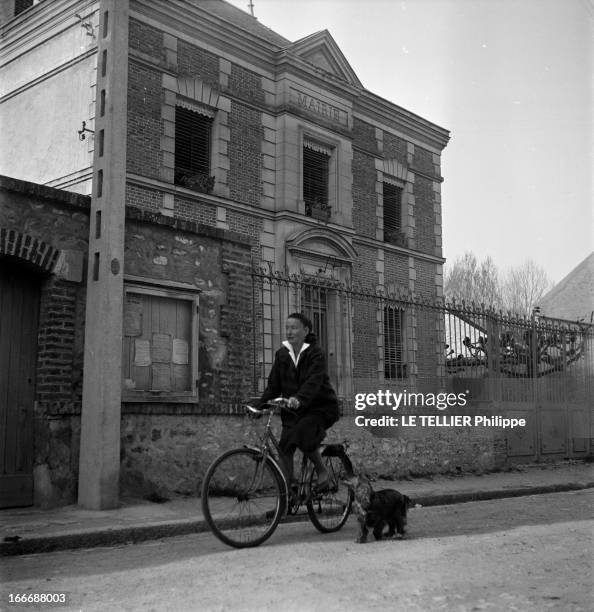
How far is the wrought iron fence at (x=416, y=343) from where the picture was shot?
1038cm

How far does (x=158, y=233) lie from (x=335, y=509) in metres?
3.94

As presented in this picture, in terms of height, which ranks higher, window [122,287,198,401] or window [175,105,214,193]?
window [175,105,214,193]

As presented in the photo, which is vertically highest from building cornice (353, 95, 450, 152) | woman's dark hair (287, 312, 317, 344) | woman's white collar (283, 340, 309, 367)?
building cornice (353, 95, 450, 152)

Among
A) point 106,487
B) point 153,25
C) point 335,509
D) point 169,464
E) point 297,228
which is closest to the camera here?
point 335,509

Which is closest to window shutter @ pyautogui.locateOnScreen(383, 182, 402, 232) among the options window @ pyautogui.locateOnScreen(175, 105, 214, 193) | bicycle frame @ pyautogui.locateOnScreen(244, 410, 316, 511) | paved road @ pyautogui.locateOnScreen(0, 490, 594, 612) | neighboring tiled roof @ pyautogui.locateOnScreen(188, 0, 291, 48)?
neighboring tiled roof @ pyautogui.locateOnScreen(188, 0, 291, 48)

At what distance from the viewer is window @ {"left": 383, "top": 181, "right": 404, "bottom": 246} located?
70.4 feet

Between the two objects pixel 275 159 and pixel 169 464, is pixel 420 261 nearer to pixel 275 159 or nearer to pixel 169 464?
pixel 275 159

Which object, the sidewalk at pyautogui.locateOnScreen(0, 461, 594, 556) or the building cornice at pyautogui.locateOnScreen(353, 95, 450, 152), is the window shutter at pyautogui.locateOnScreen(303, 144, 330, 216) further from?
the sidewalk at pyautogui.locateOnScreen(0, 461, 594, 556)

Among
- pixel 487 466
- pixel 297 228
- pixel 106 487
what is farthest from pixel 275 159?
pixel 106 487

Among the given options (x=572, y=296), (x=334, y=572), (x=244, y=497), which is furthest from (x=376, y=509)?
(x=572, y=296)

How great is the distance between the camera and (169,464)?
838 cm

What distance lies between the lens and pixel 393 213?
2191cm

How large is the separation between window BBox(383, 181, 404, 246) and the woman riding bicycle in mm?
14992

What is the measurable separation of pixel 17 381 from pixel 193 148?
10.2 metres
